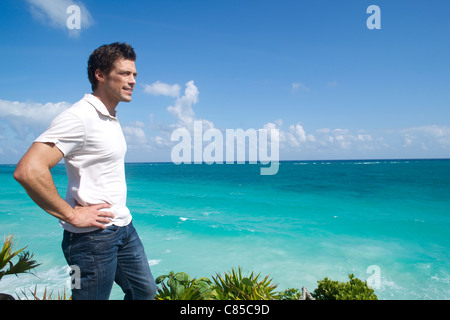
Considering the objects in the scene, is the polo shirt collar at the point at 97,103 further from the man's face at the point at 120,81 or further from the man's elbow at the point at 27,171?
the man's elbow at the point at 27,171

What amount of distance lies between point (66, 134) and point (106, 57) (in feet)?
2.13

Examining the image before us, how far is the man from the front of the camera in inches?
55.1

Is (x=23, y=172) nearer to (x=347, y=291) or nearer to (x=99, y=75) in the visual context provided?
(x=99, y=75)

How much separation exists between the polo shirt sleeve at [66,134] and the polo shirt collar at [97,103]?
167 mm

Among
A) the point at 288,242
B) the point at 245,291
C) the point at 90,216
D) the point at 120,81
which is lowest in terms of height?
the point at 245,291

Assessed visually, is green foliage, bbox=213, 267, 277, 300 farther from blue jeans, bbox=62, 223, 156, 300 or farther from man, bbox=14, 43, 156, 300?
blue jeans, bbox=62, 223, 156, 300

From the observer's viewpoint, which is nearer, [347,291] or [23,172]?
[23,172]

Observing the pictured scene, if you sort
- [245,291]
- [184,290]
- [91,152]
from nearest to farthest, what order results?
[91,152] → [184,290] → [245,291]

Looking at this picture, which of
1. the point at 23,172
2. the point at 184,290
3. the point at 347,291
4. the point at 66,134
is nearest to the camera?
the point at 23,172

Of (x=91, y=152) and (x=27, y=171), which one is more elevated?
(x=91, y=152)

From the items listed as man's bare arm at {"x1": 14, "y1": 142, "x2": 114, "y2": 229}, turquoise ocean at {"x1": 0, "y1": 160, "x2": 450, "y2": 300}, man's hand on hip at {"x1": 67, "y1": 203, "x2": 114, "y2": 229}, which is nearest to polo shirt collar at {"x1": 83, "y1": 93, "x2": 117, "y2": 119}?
man's bare arm at {"x1": 14, "y1": 142, "x2": 114, "y2": 229}

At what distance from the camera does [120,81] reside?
5.85 ft

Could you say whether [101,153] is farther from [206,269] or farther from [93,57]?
[206,269]

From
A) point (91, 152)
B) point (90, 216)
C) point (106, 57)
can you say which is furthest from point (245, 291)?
point (106, 57)
